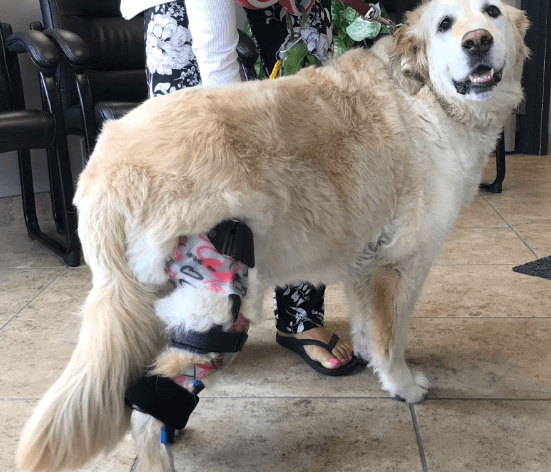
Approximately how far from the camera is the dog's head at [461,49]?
1256mm

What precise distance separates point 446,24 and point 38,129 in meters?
1.70

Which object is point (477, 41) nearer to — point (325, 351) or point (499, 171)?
point (325, 351)

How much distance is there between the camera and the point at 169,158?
1.01 m

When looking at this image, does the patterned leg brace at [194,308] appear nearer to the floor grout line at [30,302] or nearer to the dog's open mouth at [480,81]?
the dog's open mouth at [480,81]

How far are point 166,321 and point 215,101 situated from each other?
42 centimetres

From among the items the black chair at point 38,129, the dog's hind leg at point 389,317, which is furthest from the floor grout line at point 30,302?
the dog's hind leg at point 389,317

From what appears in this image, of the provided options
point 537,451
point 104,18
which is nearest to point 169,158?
point 537,451

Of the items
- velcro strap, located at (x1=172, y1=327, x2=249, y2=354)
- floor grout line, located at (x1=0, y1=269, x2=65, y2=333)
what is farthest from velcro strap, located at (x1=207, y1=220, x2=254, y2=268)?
floor grout line, located at (x1=0, y1=269, x2=65, y2=333)

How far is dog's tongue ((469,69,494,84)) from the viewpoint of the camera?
127 cm

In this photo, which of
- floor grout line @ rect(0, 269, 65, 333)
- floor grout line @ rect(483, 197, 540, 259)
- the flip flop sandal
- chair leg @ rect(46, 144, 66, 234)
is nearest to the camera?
the flip flop sandal

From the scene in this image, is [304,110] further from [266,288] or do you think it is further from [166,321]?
[166,321]

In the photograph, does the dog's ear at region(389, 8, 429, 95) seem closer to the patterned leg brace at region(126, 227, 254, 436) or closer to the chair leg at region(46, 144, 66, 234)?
the patterned leg brace at region(126, 227, 254, 436)

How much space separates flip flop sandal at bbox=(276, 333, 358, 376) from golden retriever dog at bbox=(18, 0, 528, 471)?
0.11 meters

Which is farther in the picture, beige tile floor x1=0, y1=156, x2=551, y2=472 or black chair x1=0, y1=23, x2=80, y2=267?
black chair x1=0, y1=23, x2=80, y2=267
